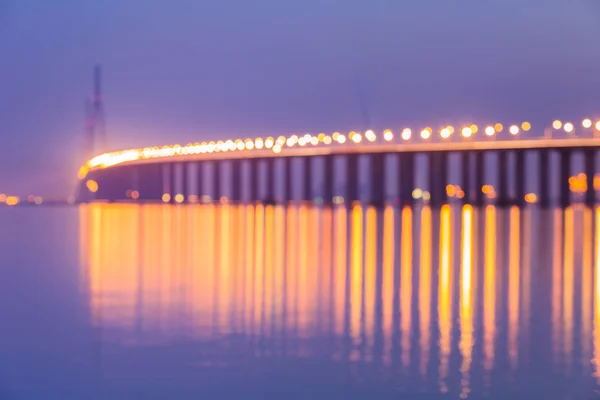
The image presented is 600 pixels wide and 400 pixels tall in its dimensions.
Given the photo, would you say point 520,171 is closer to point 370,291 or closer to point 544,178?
point 544,178

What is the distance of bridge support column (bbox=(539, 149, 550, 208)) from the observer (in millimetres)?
75375

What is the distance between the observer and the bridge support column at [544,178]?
247ft

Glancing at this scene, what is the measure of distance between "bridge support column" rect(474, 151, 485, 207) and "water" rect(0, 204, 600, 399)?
56750 mm

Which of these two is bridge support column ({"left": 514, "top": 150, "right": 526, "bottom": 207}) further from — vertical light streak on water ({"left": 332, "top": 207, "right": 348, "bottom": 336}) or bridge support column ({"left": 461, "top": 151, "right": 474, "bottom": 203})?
vertical light streak on water ({"left": 332, "top": 207, "right": 348, "bottom": 336})

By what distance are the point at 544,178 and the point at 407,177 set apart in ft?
29.0

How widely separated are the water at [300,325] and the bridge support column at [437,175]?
177ft

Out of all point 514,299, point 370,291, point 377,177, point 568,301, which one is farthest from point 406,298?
point 377,177

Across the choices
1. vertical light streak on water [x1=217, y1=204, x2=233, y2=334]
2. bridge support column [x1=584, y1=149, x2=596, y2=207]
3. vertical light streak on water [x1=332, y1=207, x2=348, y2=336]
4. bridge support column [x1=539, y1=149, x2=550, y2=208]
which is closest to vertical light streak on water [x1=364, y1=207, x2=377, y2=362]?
vertical light streak on water [x1=332, y1=207, x2=348, y2=336]

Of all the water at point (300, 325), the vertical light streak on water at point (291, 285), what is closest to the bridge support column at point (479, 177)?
the vertical light streak on water at point (291, 285)

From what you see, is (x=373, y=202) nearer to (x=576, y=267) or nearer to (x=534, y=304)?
(x=576, y=267)

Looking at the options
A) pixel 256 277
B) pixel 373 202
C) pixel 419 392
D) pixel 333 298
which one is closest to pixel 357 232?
pixel 256 277

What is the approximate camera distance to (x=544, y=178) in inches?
3024

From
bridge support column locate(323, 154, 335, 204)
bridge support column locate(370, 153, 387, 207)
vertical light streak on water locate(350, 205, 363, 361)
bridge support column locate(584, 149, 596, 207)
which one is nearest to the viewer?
vertical light streak on water locate(350, 205, 363, 361)

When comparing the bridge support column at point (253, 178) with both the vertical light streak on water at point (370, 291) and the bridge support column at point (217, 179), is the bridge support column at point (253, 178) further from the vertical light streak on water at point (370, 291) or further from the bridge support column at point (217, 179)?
the vertical light streak on water at point (370, 291)
